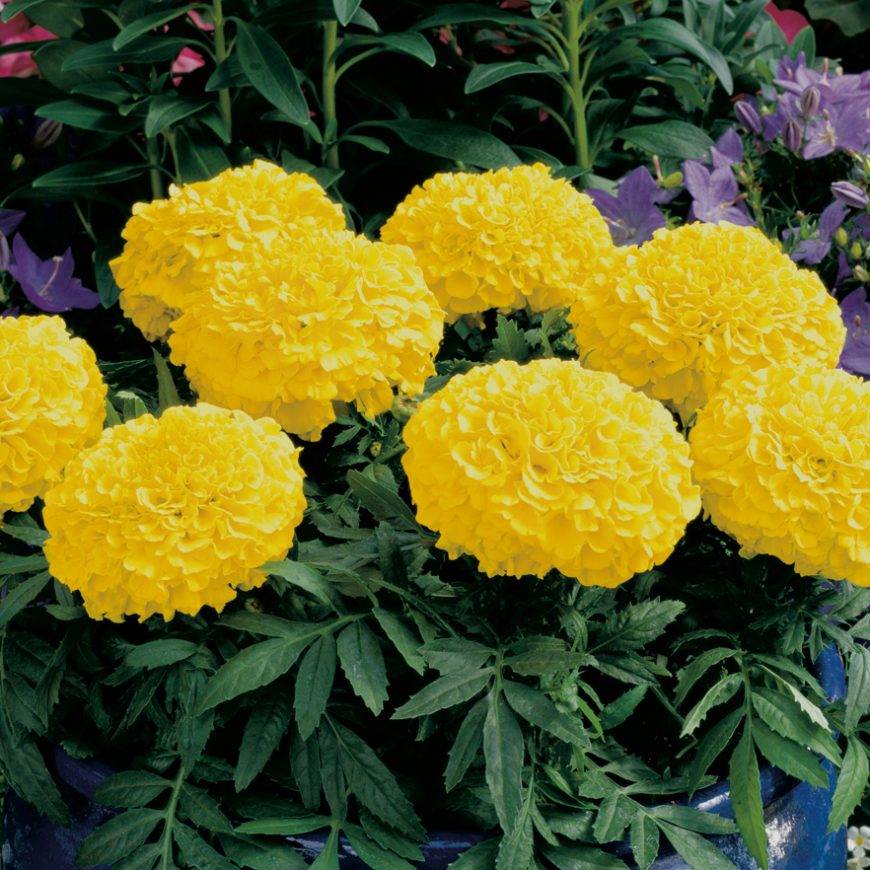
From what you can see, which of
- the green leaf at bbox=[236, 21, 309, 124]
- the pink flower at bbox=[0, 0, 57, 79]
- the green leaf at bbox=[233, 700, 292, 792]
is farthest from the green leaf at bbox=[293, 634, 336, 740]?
the pink flower at bbox=[0, 0, 57, 79]

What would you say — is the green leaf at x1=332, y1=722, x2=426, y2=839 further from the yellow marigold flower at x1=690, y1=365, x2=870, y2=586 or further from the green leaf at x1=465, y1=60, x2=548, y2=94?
the green leaf at x1=465, y1=60, x2=548, y2=94

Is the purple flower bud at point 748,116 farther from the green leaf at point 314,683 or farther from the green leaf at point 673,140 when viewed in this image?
the green leaf at point 314,683

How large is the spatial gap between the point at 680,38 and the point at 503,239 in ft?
2.30

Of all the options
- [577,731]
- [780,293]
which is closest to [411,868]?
[577,731]

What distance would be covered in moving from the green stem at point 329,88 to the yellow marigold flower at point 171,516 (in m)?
0.89

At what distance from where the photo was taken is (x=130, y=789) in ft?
2.84

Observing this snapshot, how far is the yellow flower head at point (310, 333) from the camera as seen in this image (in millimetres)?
914

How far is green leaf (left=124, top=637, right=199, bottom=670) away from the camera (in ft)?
2.72

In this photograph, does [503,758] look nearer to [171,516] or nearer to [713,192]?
[171,516]

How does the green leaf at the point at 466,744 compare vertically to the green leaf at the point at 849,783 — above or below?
above

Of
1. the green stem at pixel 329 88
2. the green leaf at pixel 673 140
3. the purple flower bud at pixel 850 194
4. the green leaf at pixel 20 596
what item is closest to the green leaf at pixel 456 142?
the green stem at pixel 329 88

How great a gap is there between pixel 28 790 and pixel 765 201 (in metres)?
1.12

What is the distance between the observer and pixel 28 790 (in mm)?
891

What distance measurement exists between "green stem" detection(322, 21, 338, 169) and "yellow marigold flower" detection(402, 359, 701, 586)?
916 mm
